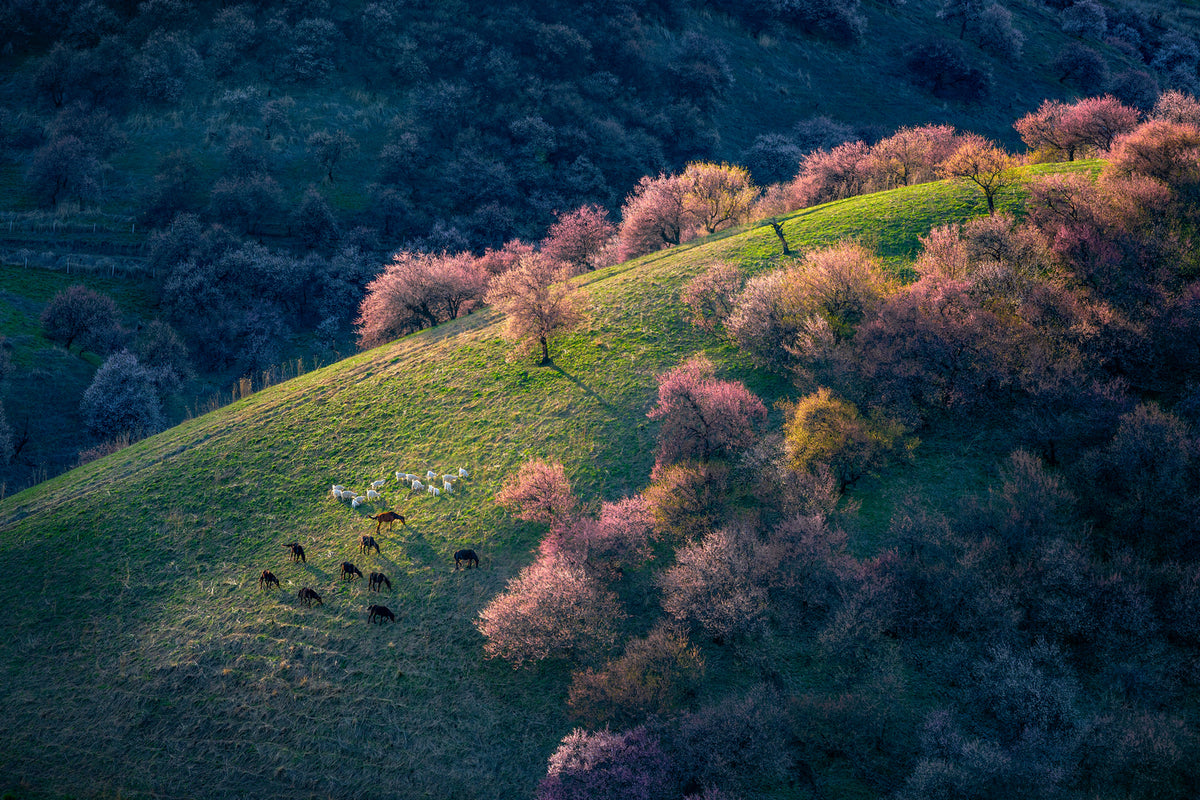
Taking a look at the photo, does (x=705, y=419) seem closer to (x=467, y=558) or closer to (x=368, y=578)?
(x=467, y=558)

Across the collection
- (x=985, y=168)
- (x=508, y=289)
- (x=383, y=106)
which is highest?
(x=383, y=106)

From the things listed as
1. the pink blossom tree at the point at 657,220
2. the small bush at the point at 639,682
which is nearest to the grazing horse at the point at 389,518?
the small bush at the point at 639,682

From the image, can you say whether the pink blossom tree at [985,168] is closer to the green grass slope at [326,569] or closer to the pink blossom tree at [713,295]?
the green grass slope at [326,569]

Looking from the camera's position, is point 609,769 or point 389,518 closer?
point 609,769

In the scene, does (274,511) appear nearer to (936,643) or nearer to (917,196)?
(936,643)

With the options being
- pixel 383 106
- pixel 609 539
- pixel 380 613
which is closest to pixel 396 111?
pixel 383 106

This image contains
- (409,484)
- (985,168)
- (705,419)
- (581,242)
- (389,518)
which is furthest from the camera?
(581,242)

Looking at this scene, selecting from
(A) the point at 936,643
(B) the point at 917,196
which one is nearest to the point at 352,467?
(A) the point at 936,643
